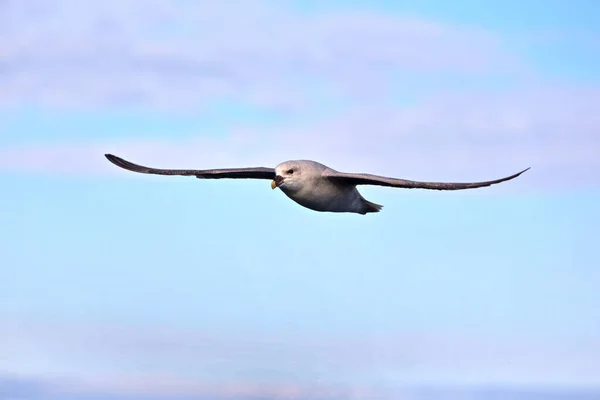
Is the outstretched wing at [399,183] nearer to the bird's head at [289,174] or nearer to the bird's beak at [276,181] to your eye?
the bird's head at [289,174]

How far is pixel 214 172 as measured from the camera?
31.8 m

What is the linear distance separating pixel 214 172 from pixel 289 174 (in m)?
3.59

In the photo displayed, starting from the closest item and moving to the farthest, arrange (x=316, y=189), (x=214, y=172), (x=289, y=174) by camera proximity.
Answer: (x=289, y=174), (x=316, y=189), (x=214, y=172)

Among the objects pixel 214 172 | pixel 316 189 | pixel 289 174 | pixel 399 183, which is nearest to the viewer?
pixel 399 183

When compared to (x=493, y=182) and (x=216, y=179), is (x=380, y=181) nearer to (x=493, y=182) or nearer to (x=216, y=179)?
(x=493, y=182)

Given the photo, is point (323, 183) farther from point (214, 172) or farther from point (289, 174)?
point (214, 172)

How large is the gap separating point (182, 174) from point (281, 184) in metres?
4.66

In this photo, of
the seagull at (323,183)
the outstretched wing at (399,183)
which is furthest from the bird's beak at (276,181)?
the outstretched wing at (399,183)

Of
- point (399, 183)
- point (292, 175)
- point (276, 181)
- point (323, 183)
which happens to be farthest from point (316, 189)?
point (399, 183)

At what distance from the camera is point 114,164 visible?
3431 cm

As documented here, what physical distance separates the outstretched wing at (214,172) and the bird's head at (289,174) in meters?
1.56

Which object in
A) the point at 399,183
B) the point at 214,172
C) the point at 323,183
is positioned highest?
the point at 214,172

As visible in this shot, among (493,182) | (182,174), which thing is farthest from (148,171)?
(493,182)

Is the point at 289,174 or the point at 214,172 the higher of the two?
the point at 214,172
